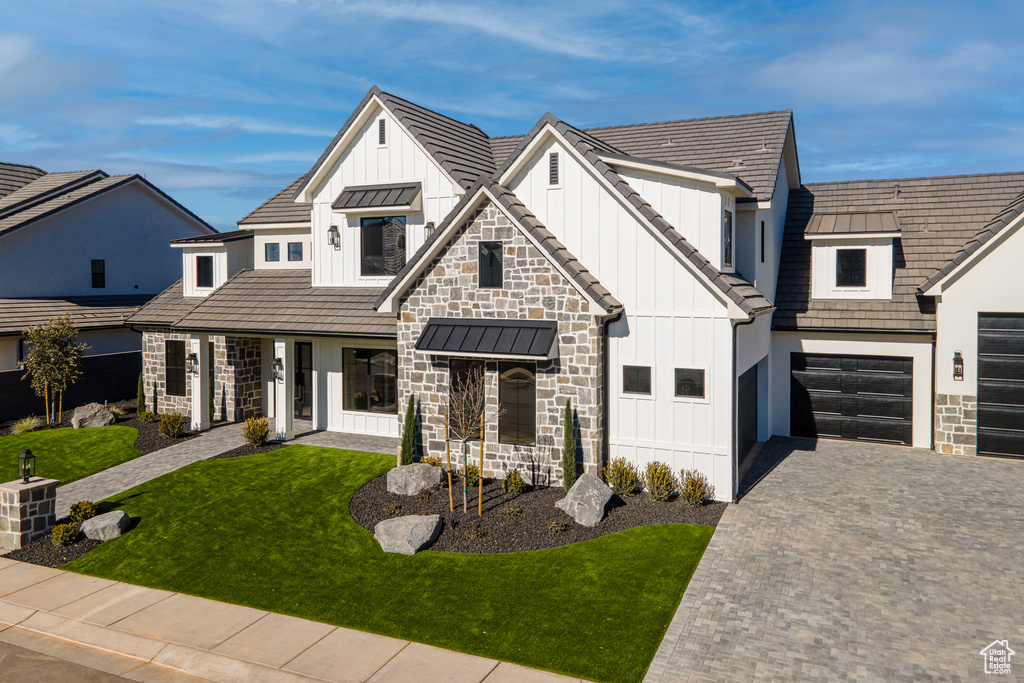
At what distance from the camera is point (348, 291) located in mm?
21828

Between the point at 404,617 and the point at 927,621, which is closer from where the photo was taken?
the point at 927,621

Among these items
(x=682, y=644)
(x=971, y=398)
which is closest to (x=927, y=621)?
(x=682, y=644)

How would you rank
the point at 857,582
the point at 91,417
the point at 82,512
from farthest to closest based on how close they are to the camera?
the point at 91,417, the point at 82,512, the point at 857,582

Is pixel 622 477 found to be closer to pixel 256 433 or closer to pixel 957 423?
pixel 957 423

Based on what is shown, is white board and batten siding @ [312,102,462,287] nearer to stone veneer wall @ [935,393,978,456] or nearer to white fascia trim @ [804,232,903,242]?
white fascia trim @ [804,232,903,242]

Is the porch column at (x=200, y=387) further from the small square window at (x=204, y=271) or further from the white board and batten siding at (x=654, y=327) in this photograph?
the white board and batten siding at (x=654, y=327)

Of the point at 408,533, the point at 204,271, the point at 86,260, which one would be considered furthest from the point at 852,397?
the point at 86,260

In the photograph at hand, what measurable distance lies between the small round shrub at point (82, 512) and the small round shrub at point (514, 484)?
9.03m

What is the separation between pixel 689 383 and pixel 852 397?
301 inches

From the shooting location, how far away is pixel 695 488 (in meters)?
14.6

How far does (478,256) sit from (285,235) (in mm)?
10529

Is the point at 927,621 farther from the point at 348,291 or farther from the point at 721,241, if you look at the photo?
the point at 348,291

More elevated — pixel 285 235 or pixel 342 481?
pixel 285 235

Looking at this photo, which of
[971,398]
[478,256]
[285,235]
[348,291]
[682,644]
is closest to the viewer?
[682,644]
